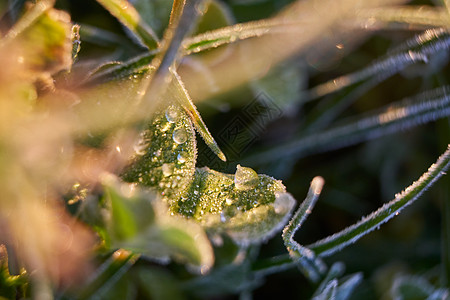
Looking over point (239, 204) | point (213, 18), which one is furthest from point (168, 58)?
point (213, 18)

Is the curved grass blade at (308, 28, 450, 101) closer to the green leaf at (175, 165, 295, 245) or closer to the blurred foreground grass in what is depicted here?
the blurred foreground grass

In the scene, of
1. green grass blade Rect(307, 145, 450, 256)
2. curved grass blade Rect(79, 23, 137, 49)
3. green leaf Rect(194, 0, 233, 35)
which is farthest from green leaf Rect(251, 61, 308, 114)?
green grass blade Rect(307, 145, 450, 256)

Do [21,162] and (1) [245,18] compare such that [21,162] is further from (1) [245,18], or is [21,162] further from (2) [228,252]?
(1) [245,18]

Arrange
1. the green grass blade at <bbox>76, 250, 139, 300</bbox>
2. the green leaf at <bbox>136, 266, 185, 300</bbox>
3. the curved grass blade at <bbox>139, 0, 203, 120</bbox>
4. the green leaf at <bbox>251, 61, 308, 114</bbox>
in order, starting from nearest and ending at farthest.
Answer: the curved grass blade at <bbox>139, 0, 203, 120</bbox> < the green grass blade at <bbox>76, 250, 139, 300</bbox> < the green leaf at <bbox>136, 266, 185, 300</bbox> < the green leaf at <bbox>251, 61, 308, 114</bbox>

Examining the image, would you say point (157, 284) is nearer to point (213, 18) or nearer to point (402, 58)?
point (213, 18)

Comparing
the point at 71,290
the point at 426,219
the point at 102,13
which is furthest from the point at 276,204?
the point at 426,219

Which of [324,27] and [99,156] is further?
[324,27]
